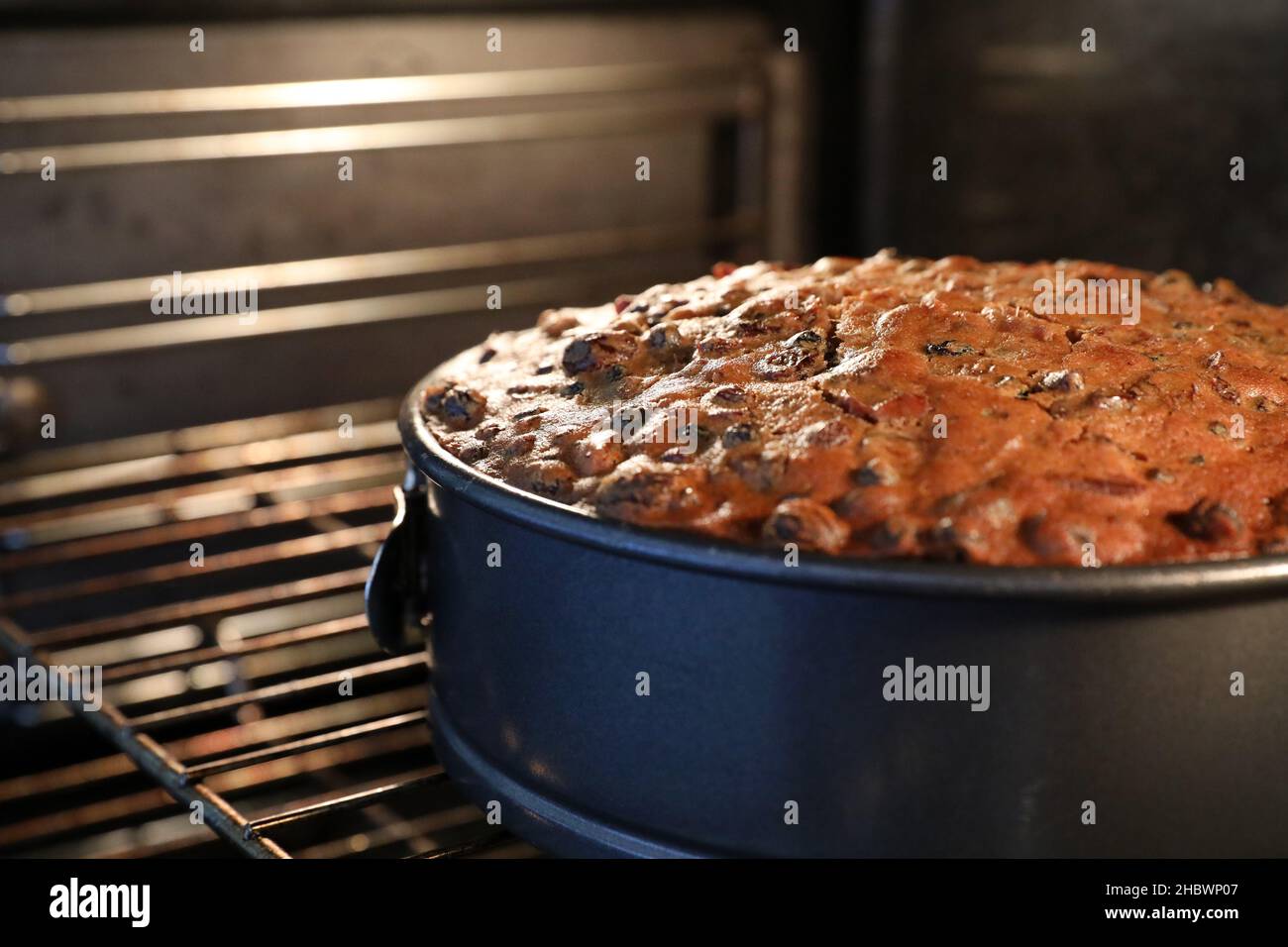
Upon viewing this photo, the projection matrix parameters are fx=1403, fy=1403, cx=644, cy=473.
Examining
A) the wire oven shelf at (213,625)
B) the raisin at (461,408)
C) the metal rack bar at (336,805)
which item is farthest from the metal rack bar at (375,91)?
the metal rack bar at (336,805)

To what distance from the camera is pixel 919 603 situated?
940 millimetres

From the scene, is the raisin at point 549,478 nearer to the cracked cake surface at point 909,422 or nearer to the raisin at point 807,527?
the cracked cake surface at point 909,422

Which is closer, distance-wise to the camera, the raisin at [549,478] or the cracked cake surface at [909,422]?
the cracked cake surface at [909,422]

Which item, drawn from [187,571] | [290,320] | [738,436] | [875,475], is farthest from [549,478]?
[290,320]

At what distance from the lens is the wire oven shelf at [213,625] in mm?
2123

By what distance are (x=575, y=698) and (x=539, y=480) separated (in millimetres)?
174

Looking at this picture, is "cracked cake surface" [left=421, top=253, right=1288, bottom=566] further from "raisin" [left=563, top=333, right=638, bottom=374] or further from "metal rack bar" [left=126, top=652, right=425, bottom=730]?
"metal rack bar" [left=126, top=652, right=425, bottom=730]

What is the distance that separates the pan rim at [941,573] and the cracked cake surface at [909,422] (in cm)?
3

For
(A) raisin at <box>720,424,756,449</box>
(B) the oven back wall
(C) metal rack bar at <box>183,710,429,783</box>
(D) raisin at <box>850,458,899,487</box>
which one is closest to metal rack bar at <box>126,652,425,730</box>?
(C) metal rack bar at <box>183,710,429,783</box>

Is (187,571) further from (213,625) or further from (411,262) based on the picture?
(411,262)

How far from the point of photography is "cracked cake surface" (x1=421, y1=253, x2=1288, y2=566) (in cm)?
100

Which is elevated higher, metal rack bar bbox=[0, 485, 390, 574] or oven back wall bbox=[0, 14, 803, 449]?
oven back wall bbox=[0, 14, 803, 449]

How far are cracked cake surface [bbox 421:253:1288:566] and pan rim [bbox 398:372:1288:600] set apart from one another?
30mm
